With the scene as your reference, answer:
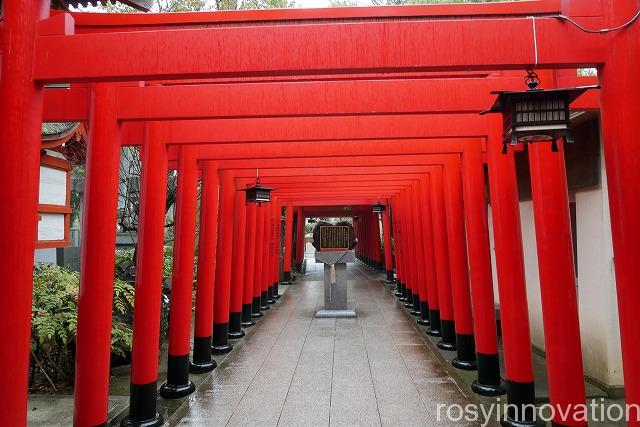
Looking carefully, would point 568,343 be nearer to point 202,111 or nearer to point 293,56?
point 293,56

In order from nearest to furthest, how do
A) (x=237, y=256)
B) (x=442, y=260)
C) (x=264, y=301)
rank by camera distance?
(x=442, y=260) → (x=237, y=256) → (x=264, y=301)

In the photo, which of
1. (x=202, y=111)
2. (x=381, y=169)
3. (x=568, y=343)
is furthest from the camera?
(x=381, y=169)

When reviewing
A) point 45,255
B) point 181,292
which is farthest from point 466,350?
point 45,255

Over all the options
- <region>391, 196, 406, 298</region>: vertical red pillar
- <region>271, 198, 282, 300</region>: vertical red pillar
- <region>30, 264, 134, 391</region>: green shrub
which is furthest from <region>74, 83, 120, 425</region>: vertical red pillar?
<region>391, 196, 406, 298</region>: vertical red pillar

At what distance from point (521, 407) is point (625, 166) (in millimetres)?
3028

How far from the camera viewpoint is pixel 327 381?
603 cm

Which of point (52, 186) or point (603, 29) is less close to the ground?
point (603, 29)

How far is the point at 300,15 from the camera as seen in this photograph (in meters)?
3.32

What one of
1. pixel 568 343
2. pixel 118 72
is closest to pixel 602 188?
pixel 568 343

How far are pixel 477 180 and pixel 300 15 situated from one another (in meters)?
3.49

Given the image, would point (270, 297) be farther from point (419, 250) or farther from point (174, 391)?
point (174, 391)

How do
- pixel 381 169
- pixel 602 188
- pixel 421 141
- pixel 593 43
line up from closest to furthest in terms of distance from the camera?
pixel 593 43
pixel 602 188
pixel 421 141
pixel 381 169

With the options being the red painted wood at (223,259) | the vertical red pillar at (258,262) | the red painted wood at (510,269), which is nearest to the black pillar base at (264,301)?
the vertical red pillar at (258,262)

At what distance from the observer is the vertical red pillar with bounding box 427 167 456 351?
760cm
